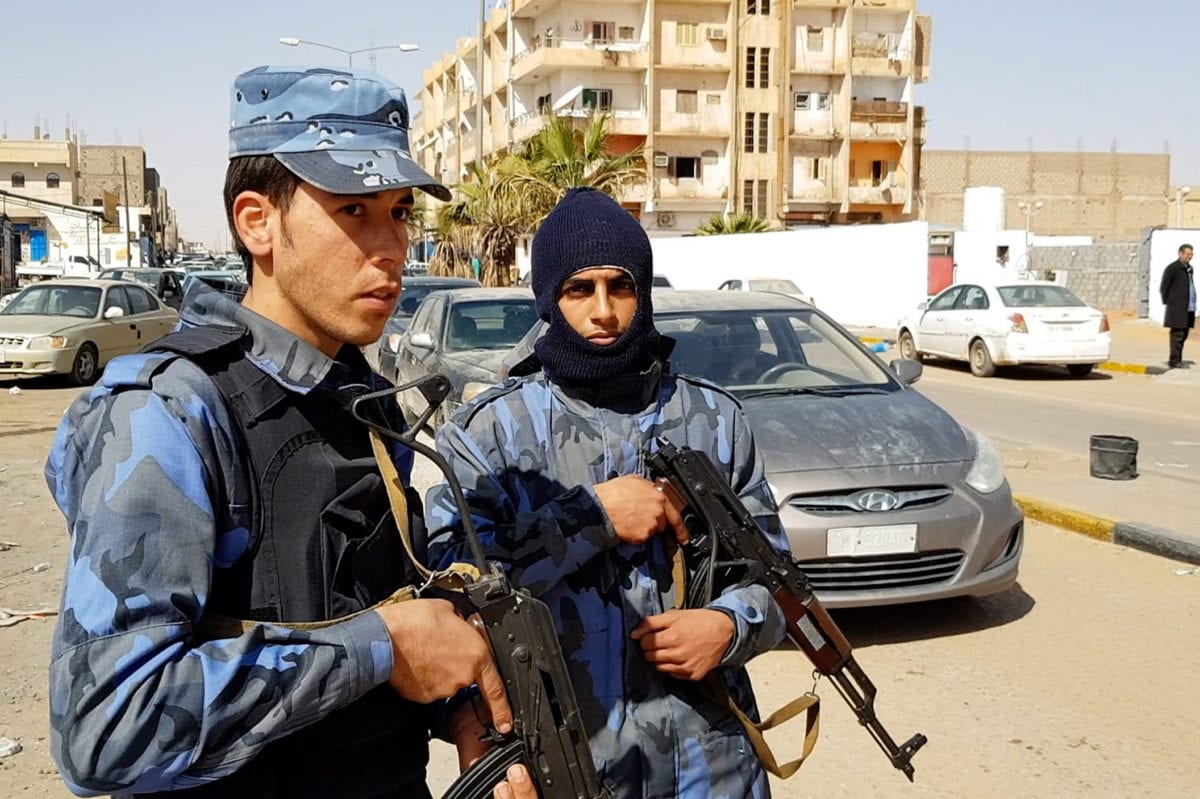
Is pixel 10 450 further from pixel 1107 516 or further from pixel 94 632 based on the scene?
pixel 94 632

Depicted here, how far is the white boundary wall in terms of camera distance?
3019 cm

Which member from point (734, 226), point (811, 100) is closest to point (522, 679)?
point (734, 226)

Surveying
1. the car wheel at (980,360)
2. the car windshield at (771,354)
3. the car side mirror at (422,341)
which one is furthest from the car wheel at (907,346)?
the car windshield at (771,354)

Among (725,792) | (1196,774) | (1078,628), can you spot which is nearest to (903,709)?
(1196,774)

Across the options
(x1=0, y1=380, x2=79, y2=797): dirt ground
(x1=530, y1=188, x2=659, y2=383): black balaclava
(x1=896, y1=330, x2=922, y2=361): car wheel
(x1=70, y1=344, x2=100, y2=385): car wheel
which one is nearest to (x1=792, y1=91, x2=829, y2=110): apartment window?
(x1=896, y1=330, x2=922, y2=361): car wheel

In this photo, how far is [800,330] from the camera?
21.5ft

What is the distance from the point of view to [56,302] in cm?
1684

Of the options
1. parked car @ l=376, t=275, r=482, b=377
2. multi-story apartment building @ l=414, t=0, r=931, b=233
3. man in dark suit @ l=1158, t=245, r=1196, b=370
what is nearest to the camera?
parked car @ l=376, t=275, r=482, b=377

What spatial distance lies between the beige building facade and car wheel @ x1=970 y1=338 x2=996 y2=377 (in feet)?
162

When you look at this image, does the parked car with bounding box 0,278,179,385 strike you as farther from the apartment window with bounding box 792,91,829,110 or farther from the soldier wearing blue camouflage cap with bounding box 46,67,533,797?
the apartment window with bounding box 792,91,829,110

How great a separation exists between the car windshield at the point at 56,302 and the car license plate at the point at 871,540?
14.4m

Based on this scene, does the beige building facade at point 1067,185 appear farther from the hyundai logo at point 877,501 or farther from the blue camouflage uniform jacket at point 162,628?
the blue camouflage uniform jacket at point 162,628

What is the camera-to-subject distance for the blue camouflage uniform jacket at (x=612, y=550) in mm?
2043

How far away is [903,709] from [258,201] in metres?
3.57
